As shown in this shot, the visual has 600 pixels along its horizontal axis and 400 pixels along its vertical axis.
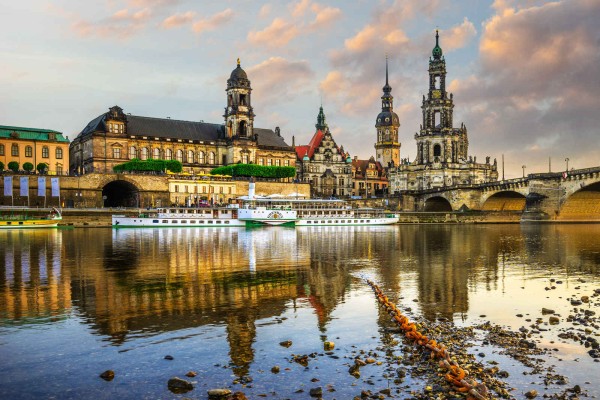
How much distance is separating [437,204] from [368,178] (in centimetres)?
2762

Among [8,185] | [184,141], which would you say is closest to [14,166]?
[8,185]

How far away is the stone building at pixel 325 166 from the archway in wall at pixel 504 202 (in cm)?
3067

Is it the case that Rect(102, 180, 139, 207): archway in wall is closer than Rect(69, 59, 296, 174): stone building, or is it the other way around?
Rect(102, 180, 139, 207): archway in wall

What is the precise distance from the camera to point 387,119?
5271 inches

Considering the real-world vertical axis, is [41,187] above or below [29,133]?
below

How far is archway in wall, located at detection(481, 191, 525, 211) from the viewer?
278 feet

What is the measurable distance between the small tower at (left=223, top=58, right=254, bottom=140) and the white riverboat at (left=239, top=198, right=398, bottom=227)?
26548 mm

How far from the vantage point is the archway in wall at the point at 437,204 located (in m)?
96.1

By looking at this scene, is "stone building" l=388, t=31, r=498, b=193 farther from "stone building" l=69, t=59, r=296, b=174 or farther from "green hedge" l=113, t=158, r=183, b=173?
"green hedge" l=113, t=158, r=183, b=173

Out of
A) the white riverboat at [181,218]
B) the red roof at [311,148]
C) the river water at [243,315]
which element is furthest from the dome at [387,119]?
the river water at [243,315]

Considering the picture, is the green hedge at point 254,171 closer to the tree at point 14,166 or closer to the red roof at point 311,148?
the red roof at point 311,148

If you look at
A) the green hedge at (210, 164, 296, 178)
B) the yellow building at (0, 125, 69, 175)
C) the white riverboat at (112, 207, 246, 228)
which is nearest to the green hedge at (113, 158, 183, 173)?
the yellow building at (0, 125, 69, 175)

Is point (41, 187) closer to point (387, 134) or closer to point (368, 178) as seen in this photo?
point (368, 178)

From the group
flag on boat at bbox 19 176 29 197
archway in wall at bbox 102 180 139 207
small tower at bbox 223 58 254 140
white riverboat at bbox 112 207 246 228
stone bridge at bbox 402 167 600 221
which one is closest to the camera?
white riverboat at bbox 112 207 246 228
